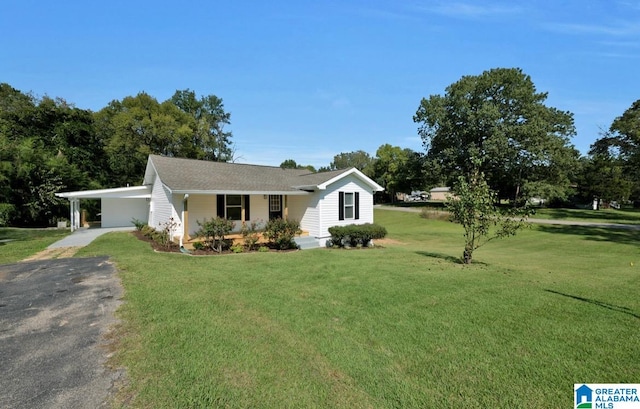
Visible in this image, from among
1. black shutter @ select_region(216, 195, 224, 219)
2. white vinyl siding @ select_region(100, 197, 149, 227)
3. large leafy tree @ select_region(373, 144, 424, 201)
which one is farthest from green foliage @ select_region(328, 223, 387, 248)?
large leafy tree @ select_region(373, 144, 424, 201)

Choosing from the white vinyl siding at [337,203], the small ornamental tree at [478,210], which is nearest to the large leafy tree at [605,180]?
the white vinyl siding at [337,203]

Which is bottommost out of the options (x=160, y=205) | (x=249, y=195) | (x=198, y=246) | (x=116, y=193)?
(x=198, y=246)

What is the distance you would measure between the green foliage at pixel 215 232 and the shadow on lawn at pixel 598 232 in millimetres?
19018

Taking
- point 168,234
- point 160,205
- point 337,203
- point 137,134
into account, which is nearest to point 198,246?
point 168,234

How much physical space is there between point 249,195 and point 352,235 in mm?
5791

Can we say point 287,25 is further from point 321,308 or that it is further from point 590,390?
point 590,390

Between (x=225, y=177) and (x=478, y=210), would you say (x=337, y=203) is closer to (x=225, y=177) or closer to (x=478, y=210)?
(x=225, y=177)

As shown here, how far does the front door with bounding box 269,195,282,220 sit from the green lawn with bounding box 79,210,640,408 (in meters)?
9.24

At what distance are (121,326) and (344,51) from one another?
1484 cm

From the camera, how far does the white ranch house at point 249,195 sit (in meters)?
14.3

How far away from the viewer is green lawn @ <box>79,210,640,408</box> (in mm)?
2994

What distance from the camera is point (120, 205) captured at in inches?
842

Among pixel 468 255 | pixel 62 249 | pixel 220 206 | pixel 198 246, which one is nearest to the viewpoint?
pixel 468 255

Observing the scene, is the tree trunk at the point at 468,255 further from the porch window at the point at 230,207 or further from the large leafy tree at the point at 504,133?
the large leafy tree at the point at 504,133
